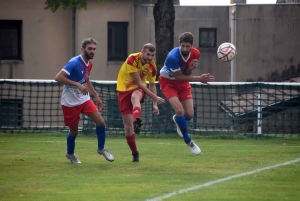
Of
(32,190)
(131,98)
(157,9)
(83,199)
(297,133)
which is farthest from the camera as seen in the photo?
(157,9)

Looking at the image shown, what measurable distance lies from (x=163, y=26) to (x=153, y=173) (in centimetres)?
1278

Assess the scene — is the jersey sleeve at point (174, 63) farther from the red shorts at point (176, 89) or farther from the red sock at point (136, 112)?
the red sock at point (136, 112)

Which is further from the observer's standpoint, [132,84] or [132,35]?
[132,35]

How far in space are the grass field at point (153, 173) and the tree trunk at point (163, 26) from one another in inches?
285

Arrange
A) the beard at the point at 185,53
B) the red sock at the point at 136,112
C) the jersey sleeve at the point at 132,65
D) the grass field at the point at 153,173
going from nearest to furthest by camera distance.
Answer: the grass field at the point at 153,173
the red sock at the point at 136,112
the jersey sleeve at the point at 132,65
the beard at the point at 185,53

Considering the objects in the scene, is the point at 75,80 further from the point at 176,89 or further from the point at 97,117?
the point at 176,89

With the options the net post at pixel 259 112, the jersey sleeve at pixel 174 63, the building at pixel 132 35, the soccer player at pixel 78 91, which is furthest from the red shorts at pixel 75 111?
the building at pixel 132 35

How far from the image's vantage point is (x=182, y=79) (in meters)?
12.7

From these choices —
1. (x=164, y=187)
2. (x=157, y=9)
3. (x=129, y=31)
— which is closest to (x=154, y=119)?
(x=157, y=9)

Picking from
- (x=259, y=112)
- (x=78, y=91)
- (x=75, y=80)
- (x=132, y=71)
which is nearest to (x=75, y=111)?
(x=78, y=91)

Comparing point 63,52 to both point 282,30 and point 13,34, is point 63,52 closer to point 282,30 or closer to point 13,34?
point 13,34

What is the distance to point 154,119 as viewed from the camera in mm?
19172

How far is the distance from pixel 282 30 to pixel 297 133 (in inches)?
604

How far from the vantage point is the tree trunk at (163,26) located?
75.0ft
